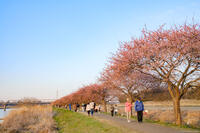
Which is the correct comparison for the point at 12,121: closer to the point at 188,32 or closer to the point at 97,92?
the point at 97,92

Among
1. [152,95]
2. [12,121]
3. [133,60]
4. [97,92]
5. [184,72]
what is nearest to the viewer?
[184,72]

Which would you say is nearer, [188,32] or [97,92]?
[188,32]

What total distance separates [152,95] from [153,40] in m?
14.9

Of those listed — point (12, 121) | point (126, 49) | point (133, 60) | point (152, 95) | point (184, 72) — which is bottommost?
point (12, 121)

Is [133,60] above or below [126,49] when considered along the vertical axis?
below

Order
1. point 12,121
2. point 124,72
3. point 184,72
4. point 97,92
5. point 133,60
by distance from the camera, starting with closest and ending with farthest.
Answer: point 184,72 → point 133,60 → point 124,72 → point 12,121 → point 97,92

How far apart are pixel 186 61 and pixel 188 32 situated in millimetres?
2014

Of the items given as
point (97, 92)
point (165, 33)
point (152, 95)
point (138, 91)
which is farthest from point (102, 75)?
point (165, 33)

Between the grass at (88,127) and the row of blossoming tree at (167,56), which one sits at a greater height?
the row of blossoming tree at (167,56)

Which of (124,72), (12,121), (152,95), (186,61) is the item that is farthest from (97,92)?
(186,61)

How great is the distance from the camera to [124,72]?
16.7 meters

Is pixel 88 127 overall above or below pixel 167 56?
below

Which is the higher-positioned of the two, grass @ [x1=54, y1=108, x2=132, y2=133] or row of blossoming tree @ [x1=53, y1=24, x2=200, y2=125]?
row of blossoming tree @ [x1=53, y1=24, x2=200, y2=125]

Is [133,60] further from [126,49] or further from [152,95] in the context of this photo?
[152,95]
